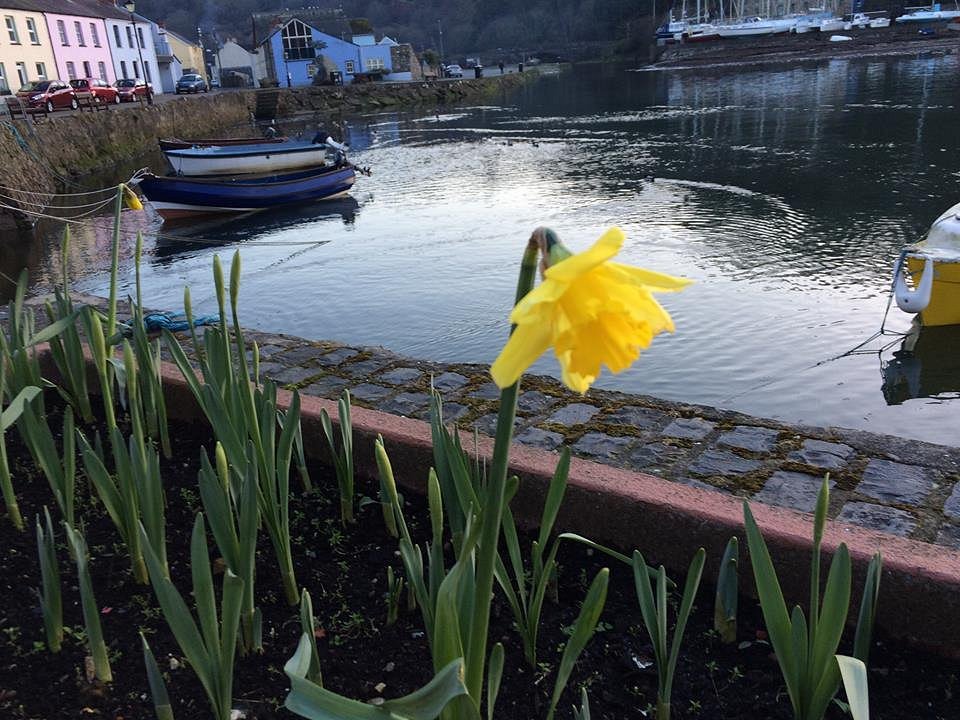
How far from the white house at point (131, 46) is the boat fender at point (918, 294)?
48.6 metres

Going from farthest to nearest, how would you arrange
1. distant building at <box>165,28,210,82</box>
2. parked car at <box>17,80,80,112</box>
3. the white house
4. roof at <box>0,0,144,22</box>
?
distant building at <box>165,28,210,82</box> → the white house → roof at <box>0,0,144,22</box> → parked car at <box>17,80,80,112</box>

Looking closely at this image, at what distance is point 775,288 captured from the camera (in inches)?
332

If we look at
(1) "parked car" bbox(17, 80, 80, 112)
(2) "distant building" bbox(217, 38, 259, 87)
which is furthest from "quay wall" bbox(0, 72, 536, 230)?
(2) "distant building" bbox(217, 38, 259, 87)

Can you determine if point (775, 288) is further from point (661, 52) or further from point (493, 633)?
point (661, 52)

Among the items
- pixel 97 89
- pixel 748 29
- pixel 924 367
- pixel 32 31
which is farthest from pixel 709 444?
pixel 748 29

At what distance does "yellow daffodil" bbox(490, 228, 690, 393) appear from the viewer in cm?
85

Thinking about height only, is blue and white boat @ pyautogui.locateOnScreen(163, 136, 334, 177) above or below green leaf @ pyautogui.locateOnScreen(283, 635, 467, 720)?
below

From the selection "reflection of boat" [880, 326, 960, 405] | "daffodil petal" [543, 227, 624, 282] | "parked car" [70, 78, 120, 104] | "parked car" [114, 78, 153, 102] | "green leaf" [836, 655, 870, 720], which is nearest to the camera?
"daffodil petal" [543, 227, 624, 282]

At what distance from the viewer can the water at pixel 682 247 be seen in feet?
20.5

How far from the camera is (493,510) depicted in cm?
119

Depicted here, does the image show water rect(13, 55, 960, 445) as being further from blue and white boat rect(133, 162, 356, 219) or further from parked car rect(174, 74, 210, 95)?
parked car rect(174, 74, 210, 95)

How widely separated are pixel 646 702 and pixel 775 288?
7.40 metres

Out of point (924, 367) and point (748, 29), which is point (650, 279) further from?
point (748, 29)

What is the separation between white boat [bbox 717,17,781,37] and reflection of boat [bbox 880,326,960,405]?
7021 cm
